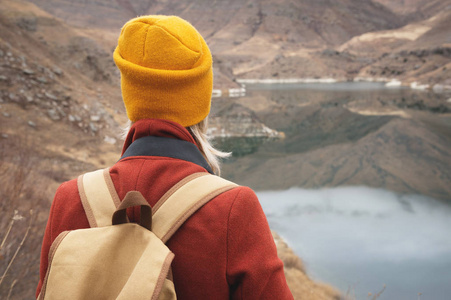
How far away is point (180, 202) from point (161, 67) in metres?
0.48

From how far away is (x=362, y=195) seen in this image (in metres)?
11.8

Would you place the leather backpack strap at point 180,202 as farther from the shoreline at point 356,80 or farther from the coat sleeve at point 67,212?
the shoreline at point 356,80

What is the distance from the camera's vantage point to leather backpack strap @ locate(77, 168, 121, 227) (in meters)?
0.91

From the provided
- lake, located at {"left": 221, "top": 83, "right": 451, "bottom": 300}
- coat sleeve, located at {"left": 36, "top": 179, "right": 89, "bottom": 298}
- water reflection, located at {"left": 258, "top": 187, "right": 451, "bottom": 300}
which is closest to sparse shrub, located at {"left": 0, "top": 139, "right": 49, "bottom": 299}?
coat sleeve, located at {"left": 36, "top": 179, "right": 89, "bottom": 298}

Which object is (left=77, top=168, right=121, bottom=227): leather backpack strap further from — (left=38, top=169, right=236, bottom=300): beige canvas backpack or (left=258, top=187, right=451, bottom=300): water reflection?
(left=258, top=187, right=451, bottom=300): water reflection

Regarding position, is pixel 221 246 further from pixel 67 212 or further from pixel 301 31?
pixel 301 31

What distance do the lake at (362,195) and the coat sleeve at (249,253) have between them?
5.34m

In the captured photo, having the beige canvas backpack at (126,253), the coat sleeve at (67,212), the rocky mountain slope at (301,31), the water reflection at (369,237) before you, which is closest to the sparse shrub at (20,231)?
the coat sleeve at (67,212)

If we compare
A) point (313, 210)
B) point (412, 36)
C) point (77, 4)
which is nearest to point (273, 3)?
point (412, 36)

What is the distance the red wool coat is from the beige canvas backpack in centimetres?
4

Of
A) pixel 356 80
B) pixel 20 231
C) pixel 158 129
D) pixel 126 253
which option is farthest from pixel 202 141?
pixel 356 80

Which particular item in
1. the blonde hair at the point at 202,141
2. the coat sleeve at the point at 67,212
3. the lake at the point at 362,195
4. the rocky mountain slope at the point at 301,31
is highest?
the blonde hair at the point at 202,141

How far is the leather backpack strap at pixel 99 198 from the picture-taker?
906mm

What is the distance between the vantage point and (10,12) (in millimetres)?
20984
